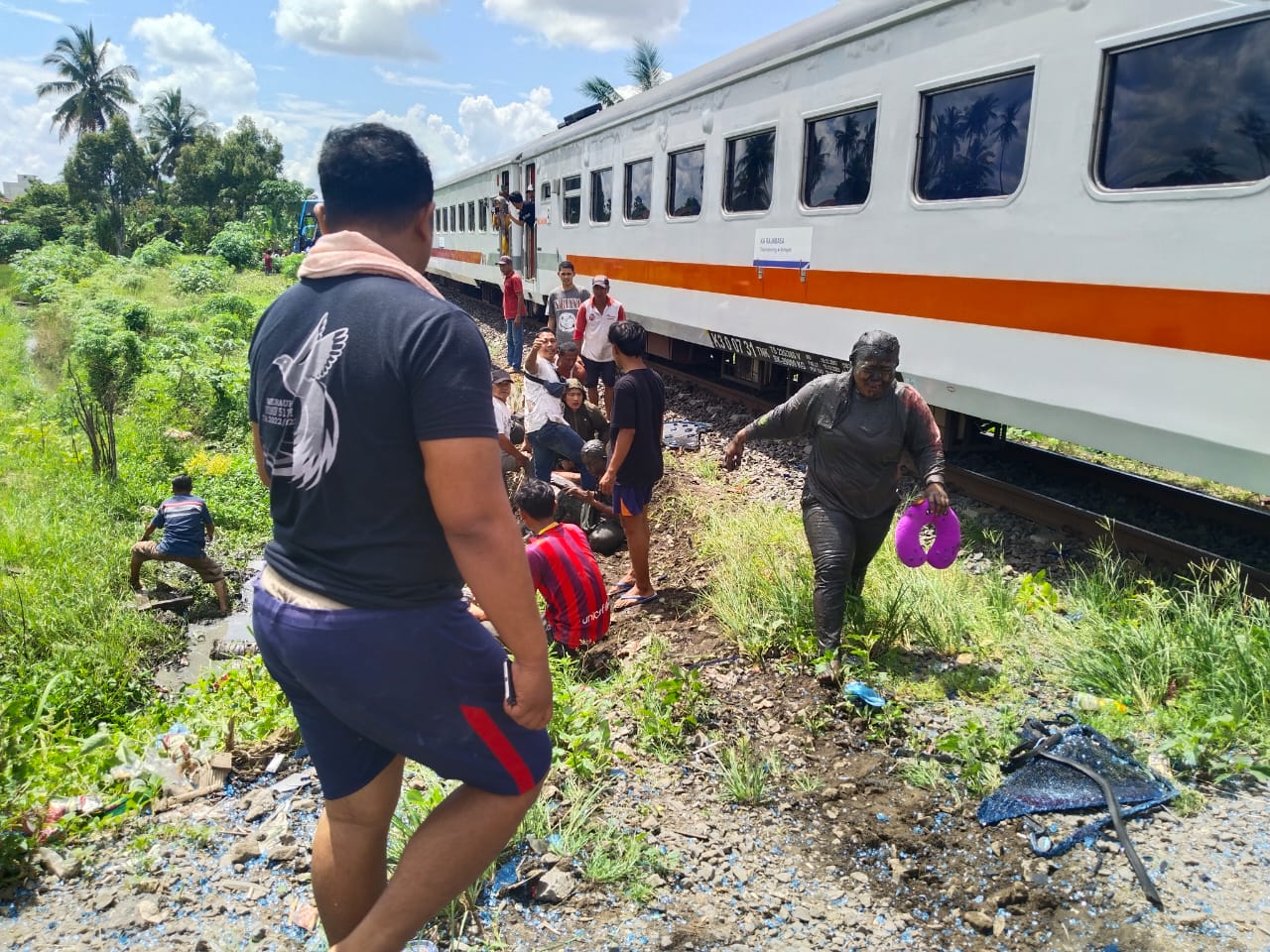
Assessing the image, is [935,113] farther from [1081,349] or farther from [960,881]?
[960,881]

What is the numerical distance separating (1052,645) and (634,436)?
2372 millimetres

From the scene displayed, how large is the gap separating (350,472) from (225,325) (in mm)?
17276

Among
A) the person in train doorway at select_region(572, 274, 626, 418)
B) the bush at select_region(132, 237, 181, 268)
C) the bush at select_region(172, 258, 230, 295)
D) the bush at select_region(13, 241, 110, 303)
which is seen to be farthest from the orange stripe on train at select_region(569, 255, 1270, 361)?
the bush at select_region(132, 237, 181, 268)

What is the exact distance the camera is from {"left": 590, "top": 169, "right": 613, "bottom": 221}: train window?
11.6 meters

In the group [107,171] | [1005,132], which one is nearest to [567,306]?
[1005,132]

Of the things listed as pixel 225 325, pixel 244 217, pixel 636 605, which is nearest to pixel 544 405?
pixel 636 605

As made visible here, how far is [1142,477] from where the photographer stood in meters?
6.60

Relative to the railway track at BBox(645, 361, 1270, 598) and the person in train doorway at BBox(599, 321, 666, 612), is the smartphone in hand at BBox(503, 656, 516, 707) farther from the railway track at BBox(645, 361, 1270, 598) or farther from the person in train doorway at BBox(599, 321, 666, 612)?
the railway track at BBox(645, 361, 1270, 598)

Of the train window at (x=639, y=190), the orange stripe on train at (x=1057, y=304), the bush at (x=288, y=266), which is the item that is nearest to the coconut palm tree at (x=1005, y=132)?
the orange stripe on train at (x=1057, y=304)

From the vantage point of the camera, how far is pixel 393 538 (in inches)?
68.6

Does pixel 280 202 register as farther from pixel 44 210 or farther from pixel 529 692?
pixel 529 692

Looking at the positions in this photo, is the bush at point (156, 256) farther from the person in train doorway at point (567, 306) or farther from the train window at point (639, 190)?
the person in train doorway at point (567, 306)

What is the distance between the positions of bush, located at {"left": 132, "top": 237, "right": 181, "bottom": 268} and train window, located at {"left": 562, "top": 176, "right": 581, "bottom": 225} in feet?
85.1

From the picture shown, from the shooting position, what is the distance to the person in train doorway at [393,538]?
66.6 inches
